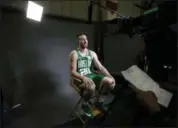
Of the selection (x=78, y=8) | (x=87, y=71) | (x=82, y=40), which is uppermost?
(x=78, y=8)

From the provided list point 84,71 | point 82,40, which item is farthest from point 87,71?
point 82,40

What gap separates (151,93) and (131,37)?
21 cm

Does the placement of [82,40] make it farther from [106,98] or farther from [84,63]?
[106,98]

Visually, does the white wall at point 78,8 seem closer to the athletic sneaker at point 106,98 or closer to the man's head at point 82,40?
the man's head at point 82,40

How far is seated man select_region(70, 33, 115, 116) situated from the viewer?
2.48 feet

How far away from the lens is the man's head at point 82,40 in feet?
2.52

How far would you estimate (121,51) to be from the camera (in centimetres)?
79

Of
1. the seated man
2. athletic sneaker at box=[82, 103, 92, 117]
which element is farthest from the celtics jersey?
athletic sneaker at box=[82, 103, 92, 117]

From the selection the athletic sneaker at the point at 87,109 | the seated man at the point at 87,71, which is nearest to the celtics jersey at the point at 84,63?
the seated man at the point at 87,71

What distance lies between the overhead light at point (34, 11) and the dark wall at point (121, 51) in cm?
25

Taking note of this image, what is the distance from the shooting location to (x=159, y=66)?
2.50ft

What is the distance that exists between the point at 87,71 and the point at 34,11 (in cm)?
28

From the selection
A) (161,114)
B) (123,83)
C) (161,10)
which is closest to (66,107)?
(123,83)

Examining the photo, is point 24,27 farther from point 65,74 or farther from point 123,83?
point 123,83
